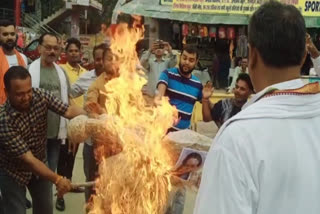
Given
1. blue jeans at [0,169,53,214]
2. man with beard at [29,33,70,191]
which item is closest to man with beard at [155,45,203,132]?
man with beard at [29,33,70,191]

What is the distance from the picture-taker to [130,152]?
13.9ft

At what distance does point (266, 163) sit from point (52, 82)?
14.0 ft

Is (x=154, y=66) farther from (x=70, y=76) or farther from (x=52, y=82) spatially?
(x=52, y=82)

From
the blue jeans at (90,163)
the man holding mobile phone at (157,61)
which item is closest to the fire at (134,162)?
the blue jeans at (90,163)

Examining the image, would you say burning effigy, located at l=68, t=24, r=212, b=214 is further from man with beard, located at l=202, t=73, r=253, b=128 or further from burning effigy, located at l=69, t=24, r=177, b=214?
man with beard, located at l=202, t=73, r=253, b=128

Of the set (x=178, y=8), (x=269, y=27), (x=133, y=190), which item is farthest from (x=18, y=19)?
(x=269, y=27)

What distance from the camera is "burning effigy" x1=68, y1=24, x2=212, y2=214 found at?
160 inches

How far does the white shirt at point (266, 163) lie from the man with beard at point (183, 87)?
3.82m

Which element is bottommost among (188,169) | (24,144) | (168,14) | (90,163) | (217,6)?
Answer: (90,163)

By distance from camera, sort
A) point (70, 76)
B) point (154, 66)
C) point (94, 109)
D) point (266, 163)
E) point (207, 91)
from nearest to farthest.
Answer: point (266, 163) < point (94, 109) < point (207, 91) < point (70, 76) < point (154, 66)

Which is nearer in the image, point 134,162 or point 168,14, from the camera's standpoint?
point 134,162

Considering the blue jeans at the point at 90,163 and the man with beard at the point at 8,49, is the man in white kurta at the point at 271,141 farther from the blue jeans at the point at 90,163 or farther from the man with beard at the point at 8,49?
the man with beard at the point at 8,49

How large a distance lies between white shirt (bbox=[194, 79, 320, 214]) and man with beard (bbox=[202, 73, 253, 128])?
3.44 m

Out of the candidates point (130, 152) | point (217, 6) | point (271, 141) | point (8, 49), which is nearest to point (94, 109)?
point (130, 152)
